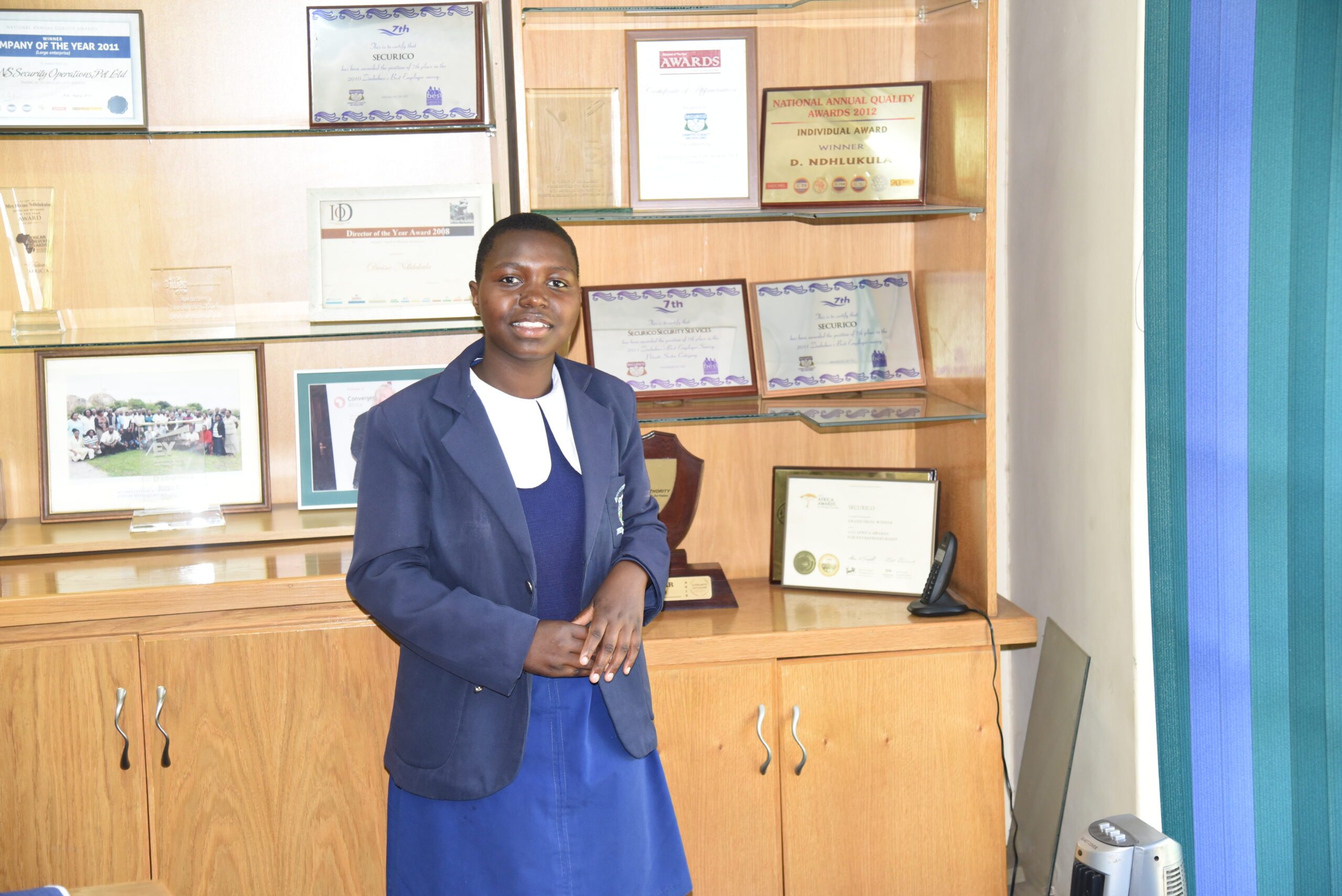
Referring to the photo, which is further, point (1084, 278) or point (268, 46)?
point (268, 46)

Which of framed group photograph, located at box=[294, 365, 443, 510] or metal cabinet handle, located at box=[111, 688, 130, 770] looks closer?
metal cabinet handle, located at box=[111, 688, 130, 770]

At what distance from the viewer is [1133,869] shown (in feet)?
3.94

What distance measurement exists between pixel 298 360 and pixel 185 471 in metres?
0.34

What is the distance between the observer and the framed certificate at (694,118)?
2215 mm

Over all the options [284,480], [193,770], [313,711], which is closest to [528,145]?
[284,480]

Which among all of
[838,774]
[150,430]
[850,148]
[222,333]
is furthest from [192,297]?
[838,774]

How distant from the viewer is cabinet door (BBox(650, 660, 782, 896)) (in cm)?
204

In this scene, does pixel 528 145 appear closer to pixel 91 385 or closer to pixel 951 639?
pixel 91 385

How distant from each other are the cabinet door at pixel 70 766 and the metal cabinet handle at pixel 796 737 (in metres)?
1.17

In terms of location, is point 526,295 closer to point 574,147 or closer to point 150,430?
point 574,147

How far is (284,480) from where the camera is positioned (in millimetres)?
2434

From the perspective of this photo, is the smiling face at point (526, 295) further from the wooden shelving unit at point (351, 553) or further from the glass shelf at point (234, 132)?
the glass shelf at point (234, 132)

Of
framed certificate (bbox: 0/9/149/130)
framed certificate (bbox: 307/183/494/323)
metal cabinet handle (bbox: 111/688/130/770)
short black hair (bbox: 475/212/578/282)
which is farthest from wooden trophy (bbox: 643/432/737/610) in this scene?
framed certificate (bbox: 0/9/149/130)

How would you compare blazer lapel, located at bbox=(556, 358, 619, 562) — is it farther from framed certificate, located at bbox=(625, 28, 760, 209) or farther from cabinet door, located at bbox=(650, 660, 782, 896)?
framed certificate, located at bbox=(625, 28, 760, 209)
